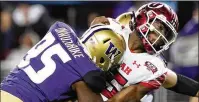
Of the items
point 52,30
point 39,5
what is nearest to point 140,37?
point 52,30

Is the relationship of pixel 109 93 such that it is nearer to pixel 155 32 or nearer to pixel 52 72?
pixel 155 32

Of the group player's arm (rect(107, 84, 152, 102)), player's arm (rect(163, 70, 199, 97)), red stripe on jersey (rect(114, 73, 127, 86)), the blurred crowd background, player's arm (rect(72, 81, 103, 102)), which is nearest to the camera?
player's arm (rect(72, 81, 103, 102))

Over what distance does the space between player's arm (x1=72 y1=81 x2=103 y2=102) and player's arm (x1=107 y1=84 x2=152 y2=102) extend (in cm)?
44

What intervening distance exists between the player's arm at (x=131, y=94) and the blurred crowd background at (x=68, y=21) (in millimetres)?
2886

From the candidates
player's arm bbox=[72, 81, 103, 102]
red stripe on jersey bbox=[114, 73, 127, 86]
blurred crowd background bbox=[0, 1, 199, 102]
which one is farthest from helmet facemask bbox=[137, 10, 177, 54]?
blurred crowd background bbox=[0, 1, 199, 102]

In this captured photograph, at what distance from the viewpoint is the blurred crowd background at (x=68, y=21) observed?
7.46 metres

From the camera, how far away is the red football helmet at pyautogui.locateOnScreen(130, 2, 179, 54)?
442cm

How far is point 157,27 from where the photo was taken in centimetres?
444

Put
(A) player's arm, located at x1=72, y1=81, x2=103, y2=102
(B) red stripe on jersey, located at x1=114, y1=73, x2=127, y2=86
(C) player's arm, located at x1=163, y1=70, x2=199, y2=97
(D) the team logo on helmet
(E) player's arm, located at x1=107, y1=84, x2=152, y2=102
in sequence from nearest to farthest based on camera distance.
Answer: (A) player's arm, located at x1=72, y1=81, x2=103, y2=102, (D) the team logo on helmet, (E) player's arm, located at x1=107, y1=84, x2=152, y2=102, (B) red stripe on jersey, located at x1=114, y1=73, x2=127, y2=86, (C) player's arm, located at x1=163, y1=70, x2=199, y2=97

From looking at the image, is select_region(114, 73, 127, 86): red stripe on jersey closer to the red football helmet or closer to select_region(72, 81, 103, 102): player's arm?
the red football helmet

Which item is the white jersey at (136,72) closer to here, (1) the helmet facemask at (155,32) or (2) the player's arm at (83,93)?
(1) the helmet facemask at (155,32)

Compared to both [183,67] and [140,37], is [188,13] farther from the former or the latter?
[140,37]

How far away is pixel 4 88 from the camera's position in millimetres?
3992

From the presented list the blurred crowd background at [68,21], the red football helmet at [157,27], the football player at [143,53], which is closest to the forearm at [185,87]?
the football player at [143,53]
